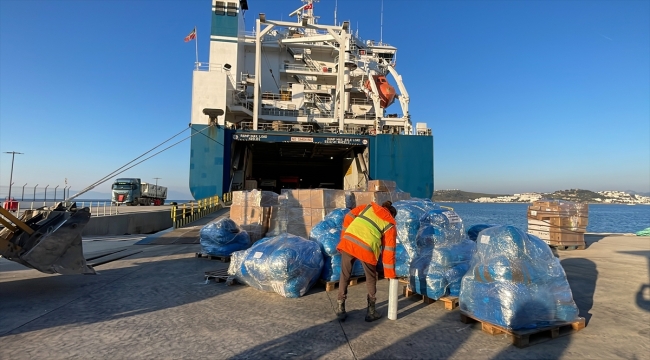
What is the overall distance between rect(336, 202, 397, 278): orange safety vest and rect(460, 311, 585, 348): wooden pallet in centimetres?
106

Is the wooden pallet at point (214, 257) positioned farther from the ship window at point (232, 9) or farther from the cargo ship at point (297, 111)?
the ship window at point (232, 9)

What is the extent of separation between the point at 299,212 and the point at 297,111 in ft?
49.0

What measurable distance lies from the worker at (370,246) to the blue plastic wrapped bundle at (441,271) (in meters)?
0.96

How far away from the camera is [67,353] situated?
10.3 feet

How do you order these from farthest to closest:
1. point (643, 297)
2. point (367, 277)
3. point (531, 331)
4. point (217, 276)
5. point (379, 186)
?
point (379, 186)
point (217, 276)
point (643, 297)
point (367, 277)
point (531, 331)

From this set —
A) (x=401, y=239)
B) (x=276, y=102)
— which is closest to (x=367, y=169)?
(x=276, y=102)

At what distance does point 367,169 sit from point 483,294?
16479 mm

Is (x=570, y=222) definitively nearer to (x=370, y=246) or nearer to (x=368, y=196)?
(x=368, y=196)

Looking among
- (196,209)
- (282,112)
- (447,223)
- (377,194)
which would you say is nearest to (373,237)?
(447,223)

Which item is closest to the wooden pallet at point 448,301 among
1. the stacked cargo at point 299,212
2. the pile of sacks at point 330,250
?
the pile of sacks at point 330,250

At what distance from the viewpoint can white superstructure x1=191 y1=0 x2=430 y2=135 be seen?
20094mm

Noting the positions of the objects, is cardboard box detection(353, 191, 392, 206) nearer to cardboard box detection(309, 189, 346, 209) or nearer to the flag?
cardboard box detection(309, 189, 346, 209)

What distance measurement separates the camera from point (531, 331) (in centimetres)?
347

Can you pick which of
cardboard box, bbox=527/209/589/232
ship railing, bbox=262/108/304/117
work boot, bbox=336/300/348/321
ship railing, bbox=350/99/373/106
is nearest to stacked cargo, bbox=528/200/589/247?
cardboard box, bbox=527/209/589/232
